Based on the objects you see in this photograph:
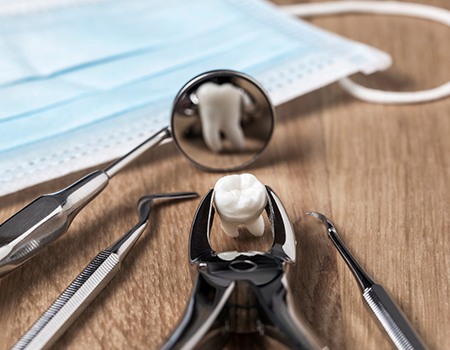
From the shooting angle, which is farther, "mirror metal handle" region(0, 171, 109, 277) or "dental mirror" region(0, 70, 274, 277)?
"dental mirror" region(0, 70, 274, 277)

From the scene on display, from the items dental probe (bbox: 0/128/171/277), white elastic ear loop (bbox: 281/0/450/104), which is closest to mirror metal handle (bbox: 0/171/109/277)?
dental probe (bbox: 0/128/171/277)

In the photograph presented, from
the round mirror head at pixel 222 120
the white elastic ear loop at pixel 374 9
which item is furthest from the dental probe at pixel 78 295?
the white elastic ear loop at pixel 374 9

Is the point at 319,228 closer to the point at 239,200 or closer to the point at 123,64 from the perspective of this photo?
the point at 239,200

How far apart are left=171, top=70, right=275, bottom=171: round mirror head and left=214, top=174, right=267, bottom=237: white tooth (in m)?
0.10

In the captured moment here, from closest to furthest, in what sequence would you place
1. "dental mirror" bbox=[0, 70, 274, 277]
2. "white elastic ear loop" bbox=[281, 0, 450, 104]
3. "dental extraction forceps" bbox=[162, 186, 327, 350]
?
"dental extraction forceps" bbox=[162, 186, 327, 350], "dental mirror" bbox=[0, 70, 274, 277], "white elastic ear loop" bbox=[281, 0, 450, 104]

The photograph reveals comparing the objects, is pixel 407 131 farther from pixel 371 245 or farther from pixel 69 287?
pixel 69 287

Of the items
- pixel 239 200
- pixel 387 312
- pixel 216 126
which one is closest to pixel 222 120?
pixel 216 126

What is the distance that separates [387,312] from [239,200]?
126 millimetres

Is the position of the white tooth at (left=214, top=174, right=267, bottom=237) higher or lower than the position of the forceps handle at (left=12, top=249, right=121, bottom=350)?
higher

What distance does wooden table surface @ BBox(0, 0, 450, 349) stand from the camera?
473 mm

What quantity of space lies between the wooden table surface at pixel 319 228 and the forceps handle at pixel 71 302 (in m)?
0.01

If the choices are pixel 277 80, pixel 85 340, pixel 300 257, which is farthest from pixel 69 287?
Answer: pixel 277 80

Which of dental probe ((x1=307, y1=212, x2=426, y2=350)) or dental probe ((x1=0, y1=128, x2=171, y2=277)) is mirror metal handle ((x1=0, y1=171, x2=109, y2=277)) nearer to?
dental probe ((x1=0, y1=128, x2=171, y2=277))

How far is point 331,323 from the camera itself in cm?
47
